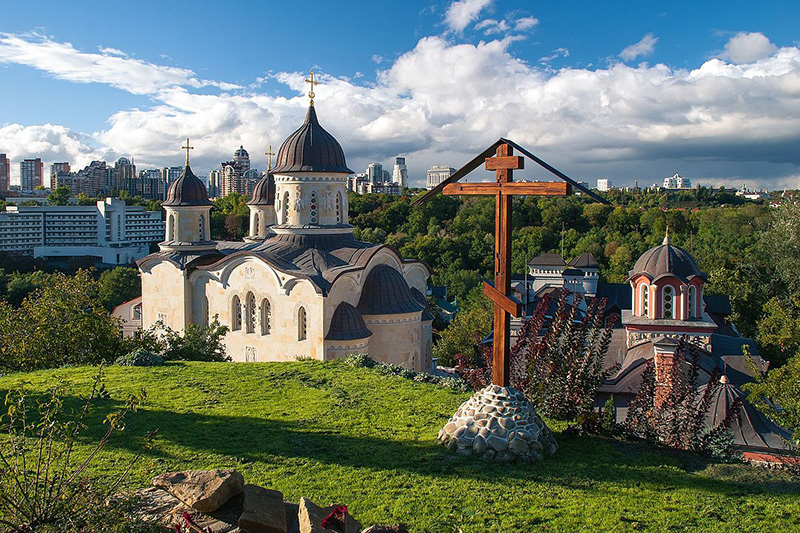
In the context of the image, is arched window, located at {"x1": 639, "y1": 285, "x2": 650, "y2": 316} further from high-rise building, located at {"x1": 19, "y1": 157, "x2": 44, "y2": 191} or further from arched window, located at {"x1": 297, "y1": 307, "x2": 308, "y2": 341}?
A: high-rise building, located at {"x1": 19, "y1": 157, "x2": 44, "y2": 191}

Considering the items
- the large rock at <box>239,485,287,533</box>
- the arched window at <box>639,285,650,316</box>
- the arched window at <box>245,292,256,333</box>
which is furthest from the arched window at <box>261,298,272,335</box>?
the large rock at <box>239,485,287,533</box>

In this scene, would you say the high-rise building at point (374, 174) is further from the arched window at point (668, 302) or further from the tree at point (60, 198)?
the arched window at point (668, 302)

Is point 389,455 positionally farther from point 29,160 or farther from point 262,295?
point 29,160

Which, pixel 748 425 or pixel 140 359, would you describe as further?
pixel 140 359

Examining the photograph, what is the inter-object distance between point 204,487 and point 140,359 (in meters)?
8.46

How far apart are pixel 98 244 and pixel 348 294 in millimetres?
59278

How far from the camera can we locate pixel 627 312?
65.0ft

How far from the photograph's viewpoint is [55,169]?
116250mm

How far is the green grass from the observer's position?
5176 mm

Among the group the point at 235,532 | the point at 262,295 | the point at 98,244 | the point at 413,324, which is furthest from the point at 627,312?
the point at 98,244

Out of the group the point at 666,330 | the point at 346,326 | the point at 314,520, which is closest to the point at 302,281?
the point at 346,326

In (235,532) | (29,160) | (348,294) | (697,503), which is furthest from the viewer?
(29,160)

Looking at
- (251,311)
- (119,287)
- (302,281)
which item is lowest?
(119,287)

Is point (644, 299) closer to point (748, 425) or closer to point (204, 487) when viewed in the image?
point (748, 425)
